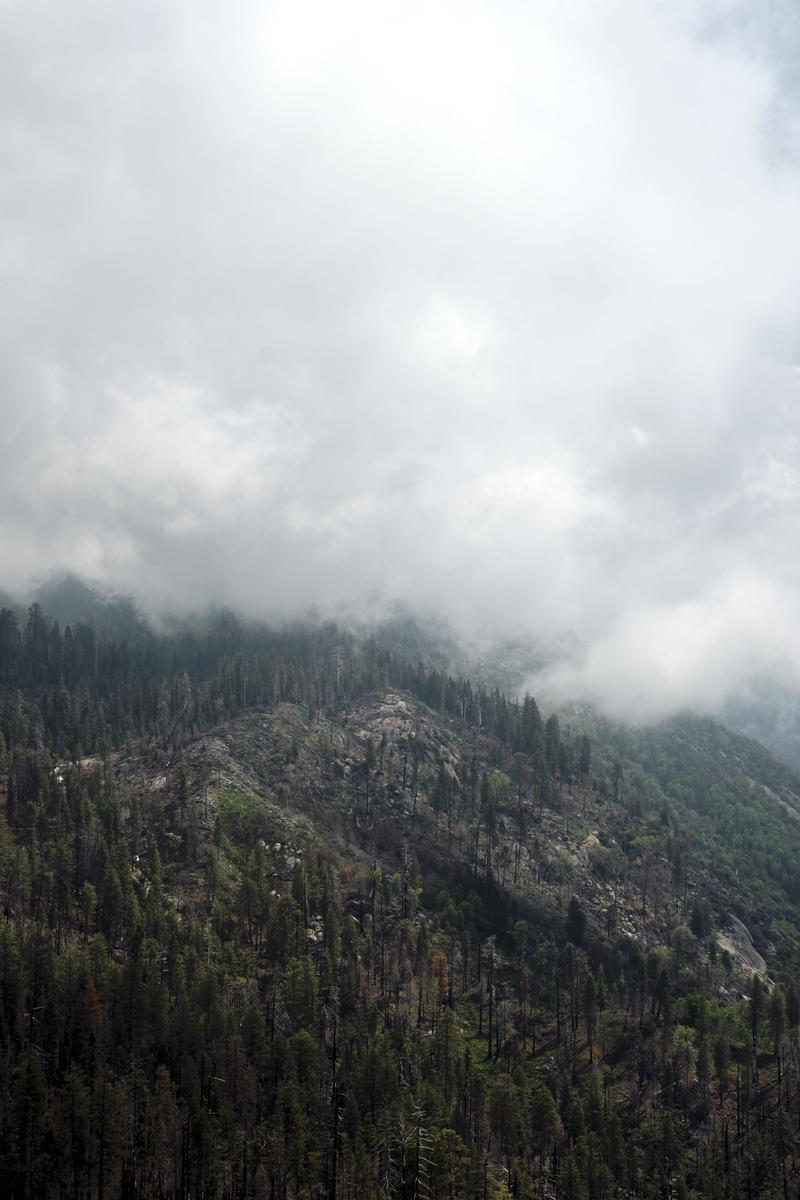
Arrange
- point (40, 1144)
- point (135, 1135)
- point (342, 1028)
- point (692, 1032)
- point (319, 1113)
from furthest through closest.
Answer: point (692, 1032)
point (342, 1028)
point (319, 1113)
point (135, 1135)
point (40, 1144)

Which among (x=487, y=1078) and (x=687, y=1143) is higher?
(x=487, y=1078)

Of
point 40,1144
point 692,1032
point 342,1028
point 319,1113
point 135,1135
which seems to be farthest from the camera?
point 692,1032

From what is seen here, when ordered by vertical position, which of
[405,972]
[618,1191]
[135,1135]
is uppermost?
[405,972]

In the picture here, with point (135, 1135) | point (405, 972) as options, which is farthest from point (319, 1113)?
point (405, 972)

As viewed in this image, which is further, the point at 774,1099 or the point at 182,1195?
the point at 774,1099

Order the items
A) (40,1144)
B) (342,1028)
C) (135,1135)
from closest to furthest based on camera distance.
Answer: (40,1144) → (135,1135) → (342,1028)

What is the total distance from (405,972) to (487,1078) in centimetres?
3194

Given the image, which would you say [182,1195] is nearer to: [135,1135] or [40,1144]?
[135,1135]

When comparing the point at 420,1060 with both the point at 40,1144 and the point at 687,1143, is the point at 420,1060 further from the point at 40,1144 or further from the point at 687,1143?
the point at 40,1144

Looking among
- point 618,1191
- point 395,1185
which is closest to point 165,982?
point 395,1185

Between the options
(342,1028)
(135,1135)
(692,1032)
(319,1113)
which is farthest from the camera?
(692,1032)

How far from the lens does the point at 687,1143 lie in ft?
531

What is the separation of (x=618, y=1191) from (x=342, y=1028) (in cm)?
5925

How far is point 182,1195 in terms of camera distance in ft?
393
